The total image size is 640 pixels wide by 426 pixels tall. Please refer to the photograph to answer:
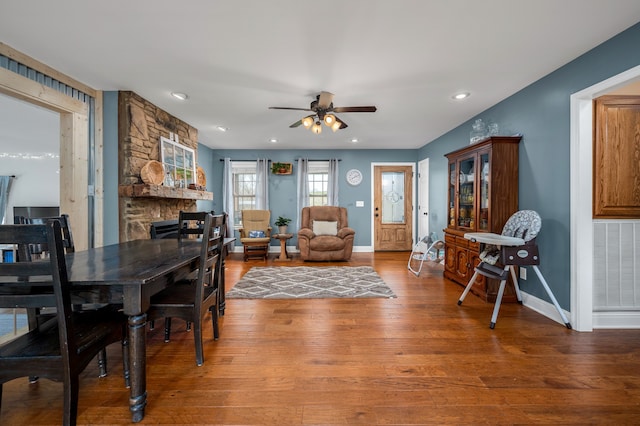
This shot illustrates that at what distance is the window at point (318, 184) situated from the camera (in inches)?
249

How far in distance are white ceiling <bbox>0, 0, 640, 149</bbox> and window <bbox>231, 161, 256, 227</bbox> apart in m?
2.91

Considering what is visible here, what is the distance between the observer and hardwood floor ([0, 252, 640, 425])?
4.62ft

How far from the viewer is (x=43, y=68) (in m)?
2.49

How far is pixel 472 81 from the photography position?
283 cm

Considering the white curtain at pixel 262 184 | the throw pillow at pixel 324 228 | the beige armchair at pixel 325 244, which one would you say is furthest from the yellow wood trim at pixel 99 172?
the throw pillow at pixel 324 228

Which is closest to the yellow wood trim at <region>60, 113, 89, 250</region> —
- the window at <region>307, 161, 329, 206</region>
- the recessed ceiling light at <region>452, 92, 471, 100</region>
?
the window at <region>307, 161, 329, 206</region>

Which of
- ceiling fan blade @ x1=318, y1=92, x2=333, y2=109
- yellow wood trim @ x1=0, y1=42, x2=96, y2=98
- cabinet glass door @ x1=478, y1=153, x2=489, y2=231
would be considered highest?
yellow wood trim @ x1=0, y1=42, x2=96, y2=98

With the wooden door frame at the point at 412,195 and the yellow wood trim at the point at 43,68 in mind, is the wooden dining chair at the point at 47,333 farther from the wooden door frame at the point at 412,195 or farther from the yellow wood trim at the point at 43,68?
the wooden door frame at the point at 412,195

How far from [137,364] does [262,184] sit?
16.7ft

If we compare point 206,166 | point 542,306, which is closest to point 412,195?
point 542,306

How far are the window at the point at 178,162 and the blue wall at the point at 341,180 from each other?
6.28 feet

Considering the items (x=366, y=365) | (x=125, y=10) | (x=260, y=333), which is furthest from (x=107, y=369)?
(x=125, y=10)

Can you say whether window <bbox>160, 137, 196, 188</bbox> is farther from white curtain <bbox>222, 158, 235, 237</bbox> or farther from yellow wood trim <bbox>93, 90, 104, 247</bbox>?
white curtain <bbox>222, 158, 235, 237</bbox>

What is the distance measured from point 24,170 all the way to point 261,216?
495 centimetres
